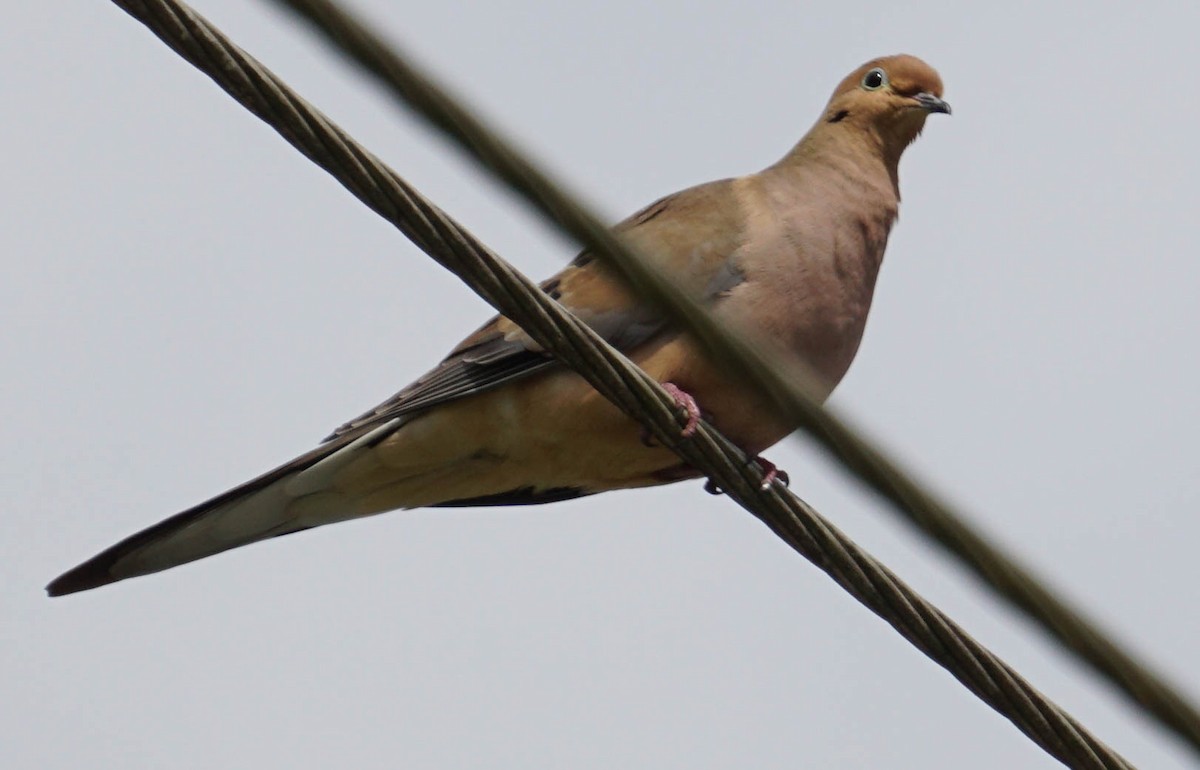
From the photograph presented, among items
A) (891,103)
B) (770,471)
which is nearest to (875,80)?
(891,103)

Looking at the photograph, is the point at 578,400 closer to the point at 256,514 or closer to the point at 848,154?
the point at 256,514

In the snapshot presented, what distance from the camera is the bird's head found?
18.7ft

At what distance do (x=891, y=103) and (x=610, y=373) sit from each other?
122 inches

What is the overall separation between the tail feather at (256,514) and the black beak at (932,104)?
87.3 inches

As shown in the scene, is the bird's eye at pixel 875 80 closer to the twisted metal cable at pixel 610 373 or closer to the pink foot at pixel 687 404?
the pink foot at pixel 687 404

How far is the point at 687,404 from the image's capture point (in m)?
4.12

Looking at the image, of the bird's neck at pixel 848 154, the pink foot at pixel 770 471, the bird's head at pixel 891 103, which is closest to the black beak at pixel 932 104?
the bird's head at pixel 891 103

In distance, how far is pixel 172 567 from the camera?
4.57 metres

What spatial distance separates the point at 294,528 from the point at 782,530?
6.36 feet

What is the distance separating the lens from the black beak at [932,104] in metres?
5.71

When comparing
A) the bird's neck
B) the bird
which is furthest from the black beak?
the bird

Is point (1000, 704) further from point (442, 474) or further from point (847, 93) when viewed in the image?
point (847, 93)

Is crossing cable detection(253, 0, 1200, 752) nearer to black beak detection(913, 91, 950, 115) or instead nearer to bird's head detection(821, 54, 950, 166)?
bird's head detection(821, 54, 950, 166)

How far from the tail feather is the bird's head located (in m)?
2.05
